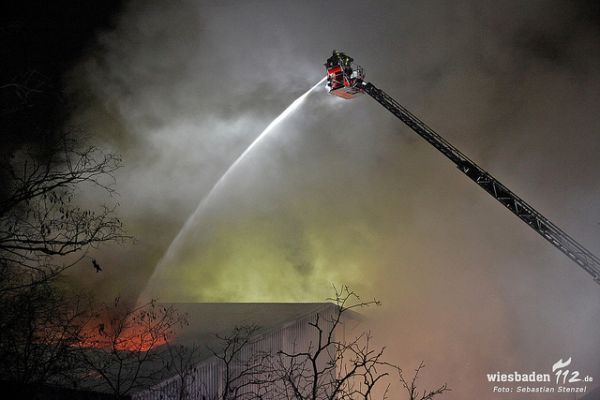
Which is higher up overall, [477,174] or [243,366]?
[477,174]

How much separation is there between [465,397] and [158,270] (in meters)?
15.5

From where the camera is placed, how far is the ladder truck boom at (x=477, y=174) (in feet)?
39.7

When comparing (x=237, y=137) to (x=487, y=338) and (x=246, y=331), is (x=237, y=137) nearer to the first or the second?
(x=246, y=331)

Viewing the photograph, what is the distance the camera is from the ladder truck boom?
39.7 feet

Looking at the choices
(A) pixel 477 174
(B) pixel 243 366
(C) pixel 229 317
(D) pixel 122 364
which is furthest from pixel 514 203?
(D) pixel 122 364

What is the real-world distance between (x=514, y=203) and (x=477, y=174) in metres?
1.23

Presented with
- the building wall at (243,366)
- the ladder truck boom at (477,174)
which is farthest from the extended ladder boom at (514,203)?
the building wall at (243,366)

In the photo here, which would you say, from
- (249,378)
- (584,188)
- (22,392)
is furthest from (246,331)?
(584,188)

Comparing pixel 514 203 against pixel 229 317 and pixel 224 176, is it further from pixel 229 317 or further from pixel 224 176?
pixel 224 176

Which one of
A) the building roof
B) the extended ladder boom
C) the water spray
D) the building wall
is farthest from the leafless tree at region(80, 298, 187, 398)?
the water spray

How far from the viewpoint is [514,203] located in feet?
41.4

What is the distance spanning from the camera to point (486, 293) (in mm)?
17984

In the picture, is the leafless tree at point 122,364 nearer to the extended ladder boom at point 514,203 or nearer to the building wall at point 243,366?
the building wall at point 243,366

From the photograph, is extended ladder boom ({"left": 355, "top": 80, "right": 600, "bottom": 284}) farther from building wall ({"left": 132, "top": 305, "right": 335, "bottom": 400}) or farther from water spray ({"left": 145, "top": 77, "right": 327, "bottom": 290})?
water spray ({"left": 145, "top": 77, "right": 327, "bottom": 290})
